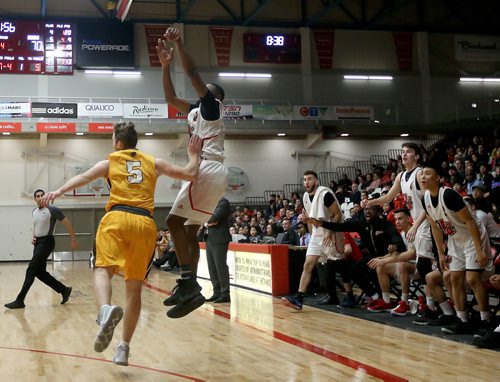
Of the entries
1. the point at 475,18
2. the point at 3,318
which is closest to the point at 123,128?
the point at 3,318

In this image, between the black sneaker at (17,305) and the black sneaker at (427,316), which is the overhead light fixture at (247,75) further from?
the black sneaker at (427,316)

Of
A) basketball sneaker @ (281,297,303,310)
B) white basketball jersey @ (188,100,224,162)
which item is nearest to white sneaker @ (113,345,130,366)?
white basketball jersey @ (188,100,224,162)

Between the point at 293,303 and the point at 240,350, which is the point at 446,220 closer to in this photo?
the point at 240,350

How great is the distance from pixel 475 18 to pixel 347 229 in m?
25.7

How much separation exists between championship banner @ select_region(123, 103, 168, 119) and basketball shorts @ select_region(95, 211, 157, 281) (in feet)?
67.6

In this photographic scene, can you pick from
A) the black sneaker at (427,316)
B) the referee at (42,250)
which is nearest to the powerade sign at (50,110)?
the referee at (42,250)

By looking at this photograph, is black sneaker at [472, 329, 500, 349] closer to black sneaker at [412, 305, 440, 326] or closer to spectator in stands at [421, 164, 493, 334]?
spectator in stands at [421, 164, 493, 334]

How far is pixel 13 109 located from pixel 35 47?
3665 mm

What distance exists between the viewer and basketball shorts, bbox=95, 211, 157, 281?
15.0 ft

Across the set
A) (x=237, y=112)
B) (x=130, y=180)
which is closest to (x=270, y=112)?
(x=237, y=112)

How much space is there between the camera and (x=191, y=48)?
28016 millimetres

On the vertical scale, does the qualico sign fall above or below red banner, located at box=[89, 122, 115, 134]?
above

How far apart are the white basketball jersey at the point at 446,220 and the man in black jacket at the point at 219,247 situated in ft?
14.3

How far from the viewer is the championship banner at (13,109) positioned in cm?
2369
